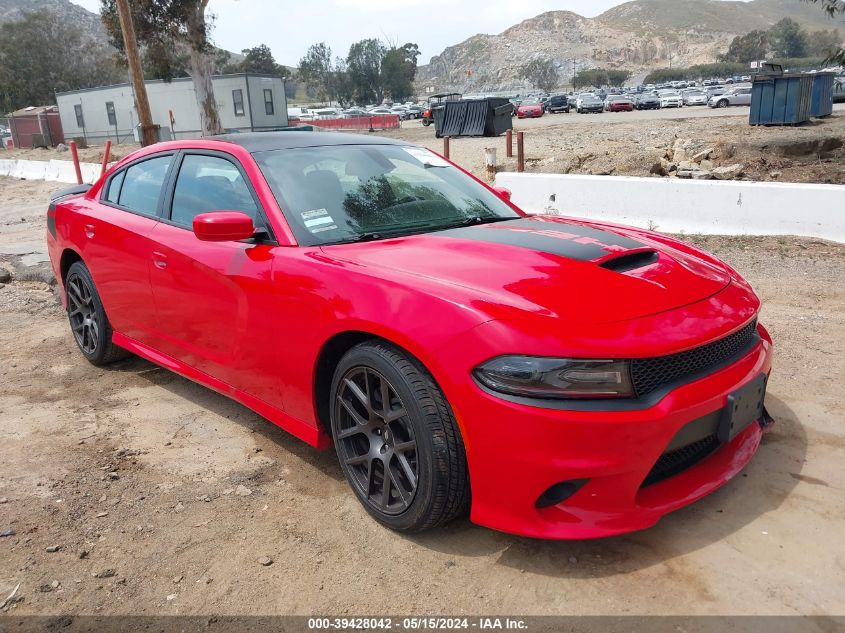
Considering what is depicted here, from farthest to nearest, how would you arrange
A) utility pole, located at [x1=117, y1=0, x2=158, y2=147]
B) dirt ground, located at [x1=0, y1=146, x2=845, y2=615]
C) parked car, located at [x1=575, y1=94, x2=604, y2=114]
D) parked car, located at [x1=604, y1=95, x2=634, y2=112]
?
parked car, located at [x1=575, y1=94, x2=604, y2=114] → parked car, located at [x1=604, y1=95, x2=634, y2=112] → utility pole, located at [x1=117, y1=0, x2=158, y2=147] → dirt ground, located at [x1=0, y1=146, x2=845, y2=615]

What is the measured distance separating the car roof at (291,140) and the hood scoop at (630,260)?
5.67 ft

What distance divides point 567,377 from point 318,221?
1496 millimetres

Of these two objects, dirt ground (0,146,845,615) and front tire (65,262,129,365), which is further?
front tire (65,262,129,365)

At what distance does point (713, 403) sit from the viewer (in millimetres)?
2449

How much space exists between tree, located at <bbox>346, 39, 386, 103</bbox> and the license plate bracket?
111m

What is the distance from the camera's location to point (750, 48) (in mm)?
145125

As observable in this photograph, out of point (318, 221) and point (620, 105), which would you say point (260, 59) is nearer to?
point (620, 105)

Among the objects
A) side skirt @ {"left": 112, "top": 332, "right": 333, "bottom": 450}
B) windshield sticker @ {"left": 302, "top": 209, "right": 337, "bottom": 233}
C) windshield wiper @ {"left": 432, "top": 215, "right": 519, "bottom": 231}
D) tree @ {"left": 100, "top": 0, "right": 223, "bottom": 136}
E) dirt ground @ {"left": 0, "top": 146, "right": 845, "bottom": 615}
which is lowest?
dirt ground @ {"left": 0, "top": 146, "right": 845, "bottom": 615}

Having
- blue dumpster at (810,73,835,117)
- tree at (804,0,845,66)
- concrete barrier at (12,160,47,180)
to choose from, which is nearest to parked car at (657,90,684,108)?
blue dumpster at (810,73,835,117)

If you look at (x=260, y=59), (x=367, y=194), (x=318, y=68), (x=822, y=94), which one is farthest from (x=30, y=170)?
(x=318, y=68)

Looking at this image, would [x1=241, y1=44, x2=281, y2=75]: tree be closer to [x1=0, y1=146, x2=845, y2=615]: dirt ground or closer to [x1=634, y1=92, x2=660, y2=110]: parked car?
[x1=634, y1=92, x2=660, y2=110]: parked car

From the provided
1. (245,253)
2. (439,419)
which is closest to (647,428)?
(439,419)

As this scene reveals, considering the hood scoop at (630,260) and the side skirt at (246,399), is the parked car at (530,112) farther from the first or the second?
the hood scoop at (630,260)

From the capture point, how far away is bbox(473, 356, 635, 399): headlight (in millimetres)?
2291
